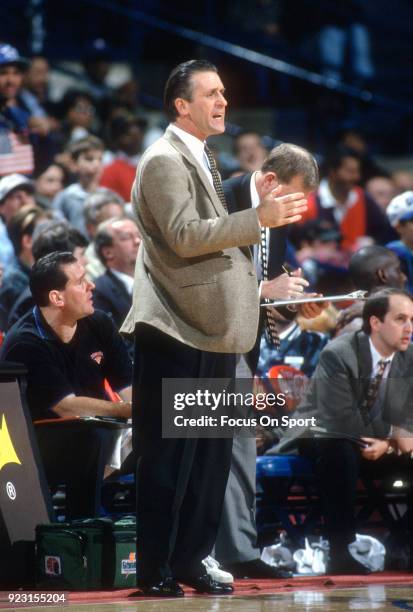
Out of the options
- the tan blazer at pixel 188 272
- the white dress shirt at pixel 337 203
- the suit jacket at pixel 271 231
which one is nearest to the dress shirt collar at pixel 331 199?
the white dress shirt at pixel 337 203

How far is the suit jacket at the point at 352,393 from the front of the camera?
20.4 ft

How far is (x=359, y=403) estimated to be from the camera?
20.5ft

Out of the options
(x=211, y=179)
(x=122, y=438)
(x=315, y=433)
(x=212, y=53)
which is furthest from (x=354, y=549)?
(x=212, y=53)

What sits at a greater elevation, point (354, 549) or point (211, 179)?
point (211, 179)

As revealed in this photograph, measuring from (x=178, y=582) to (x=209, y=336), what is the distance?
898 millimetres

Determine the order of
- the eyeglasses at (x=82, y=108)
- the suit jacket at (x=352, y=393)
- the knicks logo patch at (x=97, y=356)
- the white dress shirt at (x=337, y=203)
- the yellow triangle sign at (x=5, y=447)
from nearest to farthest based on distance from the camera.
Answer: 1. the yellow triangle sign at (x=5, y=447)
2. the knicks logo patch at (x=97, y=356)
3. the suit jacket at (x=352, y=393)
4. the white dress shirt at (x=337, y=203)
5. the eyeglasses at (x=82, y=108)

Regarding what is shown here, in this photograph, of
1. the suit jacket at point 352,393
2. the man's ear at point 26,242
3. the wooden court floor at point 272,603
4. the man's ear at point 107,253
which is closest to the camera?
the wooden court floor at point 272,603

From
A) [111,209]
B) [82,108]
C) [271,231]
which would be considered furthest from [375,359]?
[82,108]

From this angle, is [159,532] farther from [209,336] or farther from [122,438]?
[122,438]

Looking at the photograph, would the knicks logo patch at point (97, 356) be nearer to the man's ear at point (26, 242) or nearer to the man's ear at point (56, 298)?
the man's ear at point (56, 298)

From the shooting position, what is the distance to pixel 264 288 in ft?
17.0

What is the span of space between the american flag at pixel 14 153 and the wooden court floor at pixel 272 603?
5.07m

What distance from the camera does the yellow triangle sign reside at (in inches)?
209

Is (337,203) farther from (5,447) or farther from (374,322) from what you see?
(5,447)
